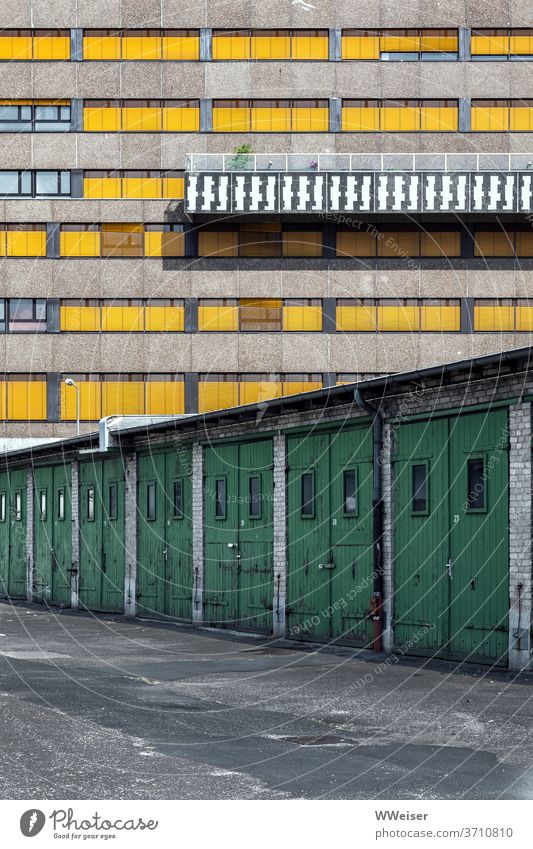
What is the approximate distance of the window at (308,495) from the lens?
27.6 meters

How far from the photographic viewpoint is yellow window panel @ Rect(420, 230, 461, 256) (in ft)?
218

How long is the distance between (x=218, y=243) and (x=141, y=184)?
5.19 m

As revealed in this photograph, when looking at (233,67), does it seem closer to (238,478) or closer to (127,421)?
(127,421)

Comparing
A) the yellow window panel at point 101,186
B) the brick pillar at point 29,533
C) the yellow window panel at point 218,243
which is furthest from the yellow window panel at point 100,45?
the brick pillar at point 29,533

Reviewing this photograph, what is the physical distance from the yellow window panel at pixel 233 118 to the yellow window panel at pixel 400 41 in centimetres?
793

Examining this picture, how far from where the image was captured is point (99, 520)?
39.2 meters

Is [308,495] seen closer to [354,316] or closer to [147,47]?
[354,316]

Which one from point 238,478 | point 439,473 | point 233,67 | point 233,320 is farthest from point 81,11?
point 439,473

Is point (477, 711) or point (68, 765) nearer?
point (68, 765)

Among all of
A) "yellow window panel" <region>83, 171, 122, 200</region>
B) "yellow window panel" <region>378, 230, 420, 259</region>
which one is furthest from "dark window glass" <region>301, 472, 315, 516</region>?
"yellow window panel" <region>83, 171, 122, 200</region>

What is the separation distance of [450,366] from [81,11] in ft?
171

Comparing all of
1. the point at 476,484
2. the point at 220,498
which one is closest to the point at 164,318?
the point at 220,498

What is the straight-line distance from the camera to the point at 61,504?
139ft

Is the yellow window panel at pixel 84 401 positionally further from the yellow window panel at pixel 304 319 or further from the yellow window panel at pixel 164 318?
the yellow window panel at pixel 304 319
